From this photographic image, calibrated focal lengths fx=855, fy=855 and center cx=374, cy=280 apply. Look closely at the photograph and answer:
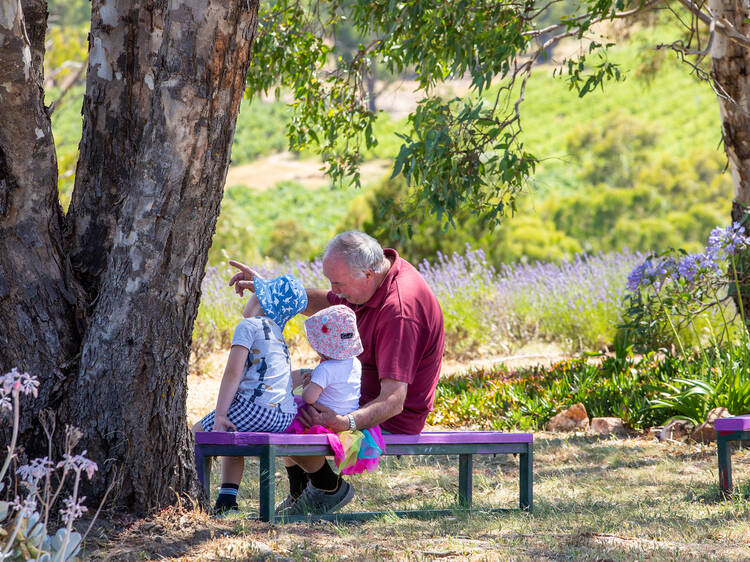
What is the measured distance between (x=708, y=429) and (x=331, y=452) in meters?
3.30

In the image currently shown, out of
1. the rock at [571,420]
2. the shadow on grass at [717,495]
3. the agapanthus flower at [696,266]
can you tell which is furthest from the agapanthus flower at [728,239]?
the shadow on grass at [717,495]

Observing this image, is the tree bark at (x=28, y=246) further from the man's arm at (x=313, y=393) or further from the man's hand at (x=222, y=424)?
the man's arm at (x=313, y=393)

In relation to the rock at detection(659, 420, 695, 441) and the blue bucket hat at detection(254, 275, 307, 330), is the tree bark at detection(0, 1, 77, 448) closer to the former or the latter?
the blue bucket hat at detection(254, 275, 307, 330)

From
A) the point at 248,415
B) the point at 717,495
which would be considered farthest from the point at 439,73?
the point at 248,415

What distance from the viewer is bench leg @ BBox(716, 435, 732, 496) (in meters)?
4.22

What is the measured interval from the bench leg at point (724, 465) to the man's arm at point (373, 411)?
1700 mm

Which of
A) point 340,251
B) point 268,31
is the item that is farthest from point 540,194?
point 340,251

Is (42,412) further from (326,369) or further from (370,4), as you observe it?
(370,4)

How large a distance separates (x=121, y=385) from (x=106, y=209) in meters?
0.80

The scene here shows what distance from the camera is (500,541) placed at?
328 centimetres

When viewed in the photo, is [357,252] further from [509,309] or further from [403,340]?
[509,309]

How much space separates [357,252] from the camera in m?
3.76

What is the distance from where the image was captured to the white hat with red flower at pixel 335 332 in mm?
3561

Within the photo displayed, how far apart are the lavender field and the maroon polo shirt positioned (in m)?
5.80
